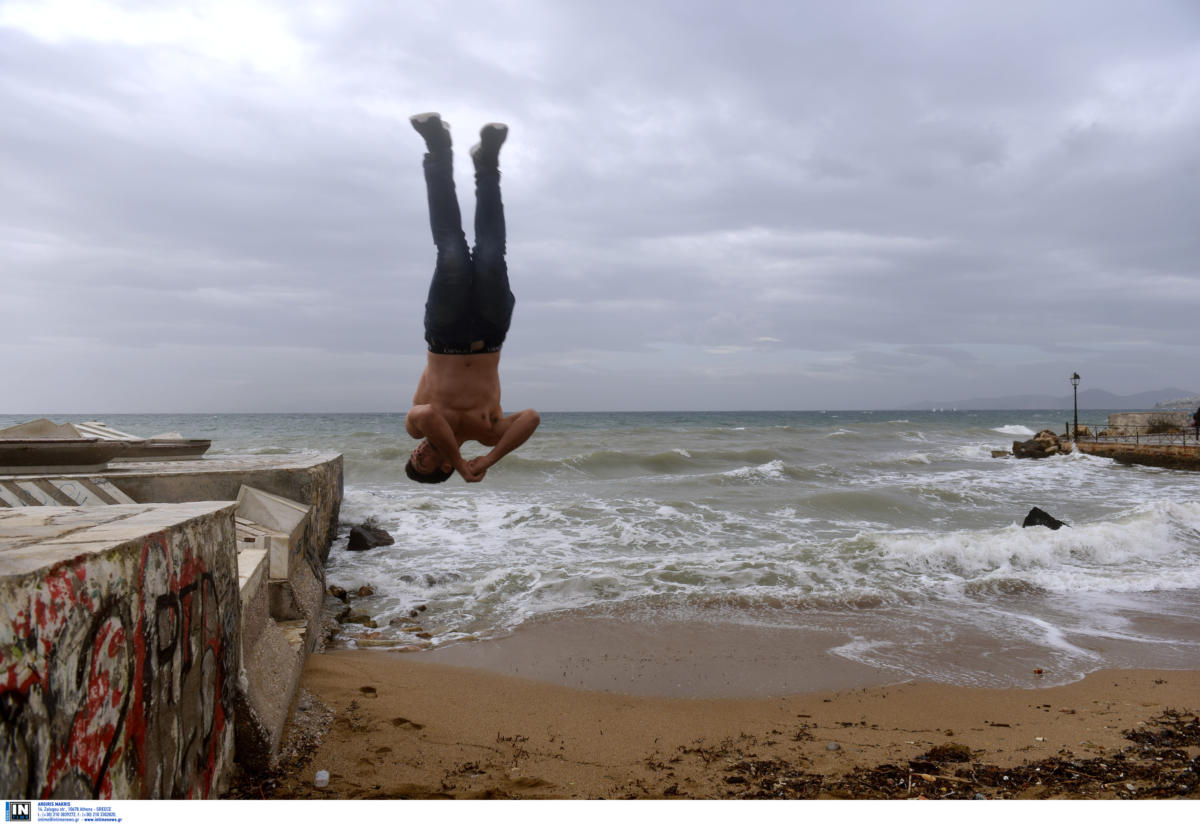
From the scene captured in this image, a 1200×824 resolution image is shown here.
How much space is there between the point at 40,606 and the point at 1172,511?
1596 cm

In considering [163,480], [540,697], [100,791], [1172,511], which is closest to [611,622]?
[540,697]

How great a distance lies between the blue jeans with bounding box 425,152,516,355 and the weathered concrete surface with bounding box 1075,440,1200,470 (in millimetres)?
27252

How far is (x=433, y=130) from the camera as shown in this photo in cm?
311

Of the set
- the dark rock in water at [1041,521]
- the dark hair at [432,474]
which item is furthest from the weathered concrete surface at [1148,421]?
the dark hair at [432,474]

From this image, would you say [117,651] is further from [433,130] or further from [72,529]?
[433,130]

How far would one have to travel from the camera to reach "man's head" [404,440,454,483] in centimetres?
373

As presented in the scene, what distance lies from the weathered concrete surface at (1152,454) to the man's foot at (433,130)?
2757 cm

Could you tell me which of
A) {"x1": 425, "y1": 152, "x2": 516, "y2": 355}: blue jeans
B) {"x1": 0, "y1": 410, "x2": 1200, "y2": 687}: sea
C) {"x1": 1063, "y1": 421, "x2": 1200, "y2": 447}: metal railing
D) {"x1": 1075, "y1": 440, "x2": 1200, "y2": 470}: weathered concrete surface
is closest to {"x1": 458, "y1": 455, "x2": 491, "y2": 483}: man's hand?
{"x1": 425, "y1": 152, "x2": 516, "y2": 355}: blue jeans

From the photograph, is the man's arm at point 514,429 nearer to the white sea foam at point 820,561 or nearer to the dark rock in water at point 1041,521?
the white sea foam at point 820,561

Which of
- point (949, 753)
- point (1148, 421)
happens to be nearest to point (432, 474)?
point (949, 753)

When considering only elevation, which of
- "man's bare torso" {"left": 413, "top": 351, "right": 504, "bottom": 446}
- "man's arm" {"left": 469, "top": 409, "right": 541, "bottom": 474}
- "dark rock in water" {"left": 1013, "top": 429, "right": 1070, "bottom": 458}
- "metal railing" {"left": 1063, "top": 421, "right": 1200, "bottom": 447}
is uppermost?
"man's bare torso" {"left": 413, "top": 351, "right": 504, "bottom": 446}

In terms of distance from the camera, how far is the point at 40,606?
73.7 inches

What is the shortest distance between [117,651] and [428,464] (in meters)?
1.65

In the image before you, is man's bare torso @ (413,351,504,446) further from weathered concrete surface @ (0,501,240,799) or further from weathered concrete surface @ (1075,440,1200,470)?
weathered concrete surface @ (1075,440,1200,470)
